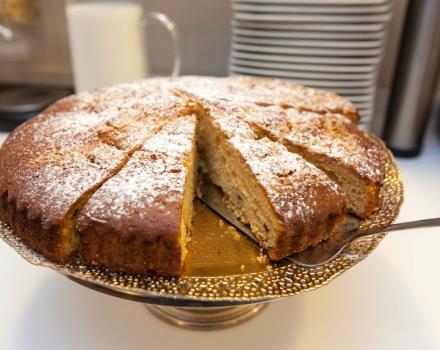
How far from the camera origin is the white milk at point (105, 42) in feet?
5.19

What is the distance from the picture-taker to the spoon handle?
0.78 meters

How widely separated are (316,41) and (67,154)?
1000 millimetres

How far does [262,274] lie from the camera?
0.78m

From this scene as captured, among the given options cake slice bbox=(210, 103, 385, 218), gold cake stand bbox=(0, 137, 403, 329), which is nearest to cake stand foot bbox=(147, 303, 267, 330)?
gold cake stand bbox=(0, 137, 403, 329)

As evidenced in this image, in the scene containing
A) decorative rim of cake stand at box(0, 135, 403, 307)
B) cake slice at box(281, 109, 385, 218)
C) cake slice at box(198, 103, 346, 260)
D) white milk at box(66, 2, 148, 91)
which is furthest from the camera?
white milk at box(66, 2, 148, 91)

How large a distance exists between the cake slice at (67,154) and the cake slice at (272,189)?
169mm

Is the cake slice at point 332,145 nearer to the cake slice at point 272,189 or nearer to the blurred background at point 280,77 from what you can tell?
the cake slice at point 272,189

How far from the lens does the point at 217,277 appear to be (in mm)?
771

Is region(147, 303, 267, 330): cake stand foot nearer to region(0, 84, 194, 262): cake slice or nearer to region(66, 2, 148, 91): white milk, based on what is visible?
region(0, 84, 194, 262): cake slice

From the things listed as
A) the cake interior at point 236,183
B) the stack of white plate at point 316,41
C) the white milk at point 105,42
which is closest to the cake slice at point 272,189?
the cake interior at point 236,183

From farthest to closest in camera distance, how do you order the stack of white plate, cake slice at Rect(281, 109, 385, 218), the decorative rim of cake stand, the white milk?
the white milk → the stack of white plate → cake slice at Rect(281, 109, 385, 218) → the decorative rim of cake stand

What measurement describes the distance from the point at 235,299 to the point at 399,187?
21.5 inches

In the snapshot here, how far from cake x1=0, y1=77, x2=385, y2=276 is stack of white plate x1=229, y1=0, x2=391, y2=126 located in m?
0.32

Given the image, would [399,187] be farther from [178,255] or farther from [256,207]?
[178,255]
